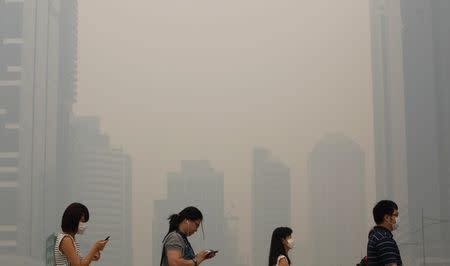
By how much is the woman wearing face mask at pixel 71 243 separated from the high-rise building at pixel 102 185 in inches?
425

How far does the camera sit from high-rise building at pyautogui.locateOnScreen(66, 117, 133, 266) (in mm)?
14969

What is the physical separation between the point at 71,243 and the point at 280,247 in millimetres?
1307

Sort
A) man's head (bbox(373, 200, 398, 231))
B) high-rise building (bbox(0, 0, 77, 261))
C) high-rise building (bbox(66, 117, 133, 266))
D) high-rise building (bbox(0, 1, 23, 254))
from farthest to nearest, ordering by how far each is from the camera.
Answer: high-rise building (bbox(0, 1, 23, 254))
high-rise building (bbox(0, 0, 77, 261))
high-rise building (bbox(66, 117, 133, 266))
man's head (bbox(373, 200, 398, 231))

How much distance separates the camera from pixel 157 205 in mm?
15109

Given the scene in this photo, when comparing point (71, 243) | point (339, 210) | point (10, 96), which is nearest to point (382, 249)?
point (71, 243)

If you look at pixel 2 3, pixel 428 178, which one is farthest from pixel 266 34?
pixel 2 3

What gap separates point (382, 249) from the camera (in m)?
3.93

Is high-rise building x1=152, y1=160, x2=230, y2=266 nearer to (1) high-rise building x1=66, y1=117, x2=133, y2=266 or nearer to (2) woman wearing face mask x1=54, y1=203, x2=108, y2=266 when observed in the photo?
(1) high-rise building x1=66, y1=117, x2=133, y2=266

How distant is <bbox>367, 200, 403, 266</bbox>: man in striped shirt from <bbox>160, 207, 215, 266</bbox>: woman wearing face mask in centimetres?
93

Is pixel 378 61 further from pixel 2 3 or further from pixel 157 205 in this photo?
pixel 2 3

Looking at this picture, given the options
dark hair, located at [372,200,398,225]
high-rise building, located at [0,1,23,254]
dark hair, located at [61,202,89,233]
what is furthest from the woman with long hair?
high-rise building, located at [0,1,23,254]

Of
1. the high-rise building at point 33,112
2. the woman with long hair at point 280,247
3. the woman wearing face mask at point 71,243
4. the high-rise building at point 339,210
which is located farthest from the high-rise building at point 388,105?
the woman wearing face mask at point 71,243

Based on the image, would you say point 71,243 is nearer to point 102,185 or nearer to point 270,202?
point 270,202

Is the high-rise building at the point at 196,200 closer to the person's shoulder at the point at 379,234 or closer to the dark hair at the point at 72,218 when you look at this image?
the person's shoulder at the point at 379,234
